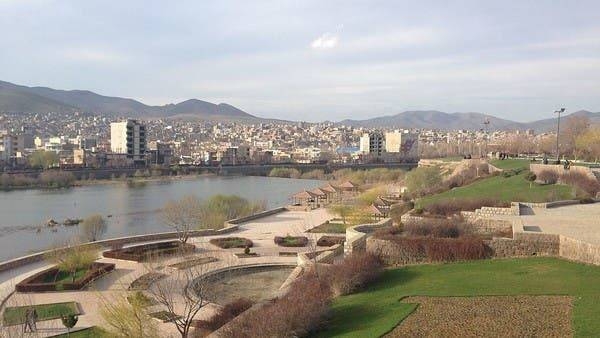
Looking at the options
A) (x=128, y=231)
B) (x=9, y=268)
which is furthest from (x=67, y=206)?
(x=9, y=268)

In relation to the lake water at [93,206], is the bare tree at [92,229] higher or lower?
higher

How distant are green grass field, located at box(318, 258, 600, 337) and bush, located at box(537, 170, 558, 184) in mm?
13069

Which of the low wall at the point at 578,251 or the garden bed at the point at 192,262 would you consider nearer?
the low wall at the point at 578,251

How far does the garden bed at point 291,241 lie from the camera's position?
19.6 m

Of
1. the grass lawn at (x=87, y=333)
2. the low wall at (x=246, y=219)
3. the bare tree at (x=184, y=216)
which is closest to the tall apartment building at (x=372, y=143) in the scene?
the low wall at (x=246, y=219)

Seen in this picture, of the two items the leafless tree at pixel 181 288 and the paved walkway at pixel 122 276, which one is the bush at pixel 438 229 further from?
the leafless tree at pixel 181 288

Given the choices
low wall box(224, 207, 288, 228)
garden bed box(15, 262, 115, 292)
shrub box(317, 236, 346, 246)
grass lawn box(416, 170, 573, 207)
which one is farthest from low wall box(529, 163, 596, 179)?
garden bed box(15, 262, 115, 292)

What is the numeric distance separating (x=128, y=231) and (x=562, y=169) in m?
18.3

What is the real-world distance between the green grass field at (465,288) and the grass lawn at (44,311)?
5727 mm

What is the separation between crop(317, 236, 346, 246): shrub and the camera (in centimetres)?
1928

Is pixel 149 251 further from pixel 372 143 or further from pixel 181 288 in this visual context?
pixel 372 143

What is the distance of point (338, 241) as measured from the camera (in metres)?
19.6

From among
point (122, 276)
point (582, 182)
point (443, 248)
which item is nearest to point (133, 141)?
point (582, 182)

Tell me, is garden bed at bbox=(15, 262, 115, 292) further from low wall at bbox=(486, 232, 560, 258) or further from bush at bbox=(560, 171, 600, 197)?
bush at bbox=(560, 171, 600, 197)
